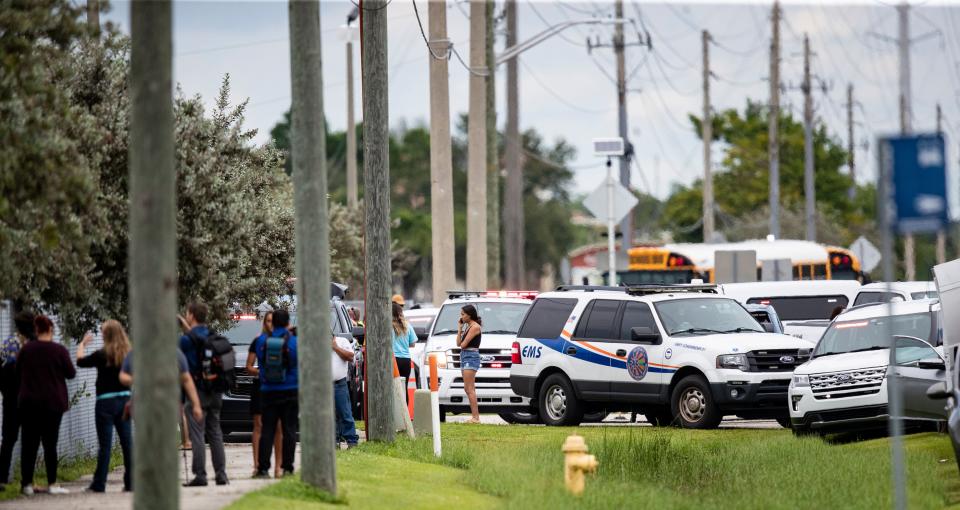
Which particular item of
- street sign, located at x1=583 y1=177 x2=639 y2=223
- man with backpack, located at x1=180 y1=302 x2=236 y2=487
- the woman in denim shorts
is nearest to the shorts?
the woman in denim shorts

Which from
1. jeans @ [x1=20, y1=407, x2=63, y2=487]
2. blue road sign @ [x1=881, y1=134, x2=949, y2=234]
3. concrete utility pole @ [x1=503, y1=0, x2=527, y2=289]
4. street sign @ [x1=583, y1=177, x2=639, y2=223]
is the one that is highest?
concrete utility pole @ [x1=503, y1=0, x2=527, y2=289]

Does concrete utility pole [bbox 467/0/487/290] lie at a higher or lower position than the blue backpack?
higher

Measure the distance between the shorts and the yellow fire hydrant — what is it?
376 inches

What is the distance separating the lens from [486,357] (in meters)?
26.5

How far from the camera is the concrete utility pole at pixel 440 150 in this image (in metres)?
33.1

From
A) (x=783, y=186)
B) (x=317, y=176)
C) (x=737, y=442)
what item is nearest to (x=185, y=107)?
(x=317, y=176)

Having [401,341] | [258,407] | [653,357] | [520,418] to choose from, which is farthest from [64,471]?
A: [520,418]

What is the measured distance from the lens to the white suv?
69.1 ft

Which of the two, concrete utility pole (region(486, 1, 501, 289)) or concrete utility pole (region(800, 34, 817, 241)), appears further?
concrete utility pole (region(800, 34, 817, 241))

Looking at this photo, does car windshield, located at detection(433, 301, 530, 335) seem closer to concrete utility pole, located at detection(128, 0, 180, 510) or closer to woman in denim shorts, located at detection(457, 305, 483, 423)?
woman in denim shorts, located at detection(457, 305, 483, 423)

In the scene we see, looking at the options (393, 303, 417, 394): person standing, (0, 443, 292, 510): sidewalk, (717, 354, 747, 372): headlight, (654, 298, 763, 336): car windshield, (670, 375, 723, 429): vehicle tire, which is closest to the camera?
(0, 443, 292, 510): sidewalk

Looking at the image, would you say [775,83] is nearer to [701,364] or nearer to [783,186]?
[783,186]

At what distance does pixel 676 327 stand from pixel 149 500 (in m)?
14.2

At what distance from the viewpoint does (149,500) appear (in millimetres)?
10664
